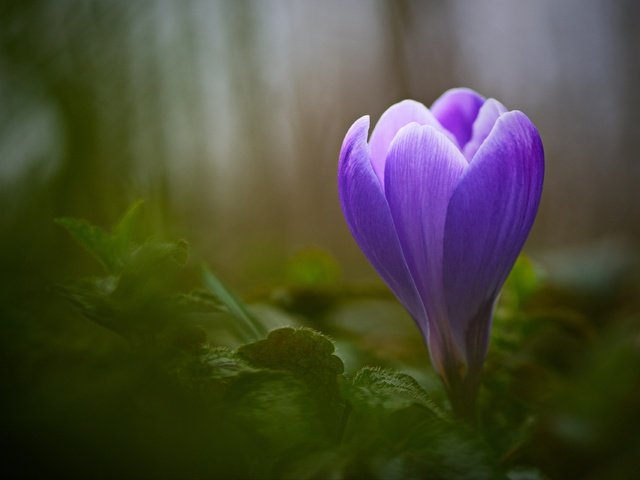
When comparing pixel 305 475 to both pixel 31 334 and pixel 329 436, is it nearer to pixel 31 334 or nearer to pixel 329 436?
pixel 329 436

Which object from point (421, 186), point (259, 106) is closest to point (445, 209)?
point (421, 186)

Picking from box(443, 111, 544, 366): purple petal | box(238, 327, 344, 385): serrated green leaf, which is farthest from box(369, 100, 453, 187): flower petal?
box(238, 327, 344, 385): serrated green leaf

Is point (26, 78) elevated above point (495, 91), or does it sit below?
above

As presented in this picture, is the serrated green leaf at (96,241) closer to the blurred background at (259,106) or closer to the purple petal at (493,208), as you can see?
the blurred background at (259,106)

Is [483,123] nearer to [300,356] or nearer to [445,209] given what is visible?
[445,209]

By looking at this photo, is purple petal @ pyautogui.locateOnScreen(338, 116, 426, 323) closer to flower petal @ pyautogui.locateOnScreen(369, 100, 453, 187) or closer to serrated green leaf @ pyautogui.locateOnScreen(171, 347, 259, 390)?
flower petal @ pyautogui.locateOnScreen(369, 100, 453, 187)

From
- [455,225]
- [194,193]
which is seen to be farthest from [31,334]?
[194,193]
